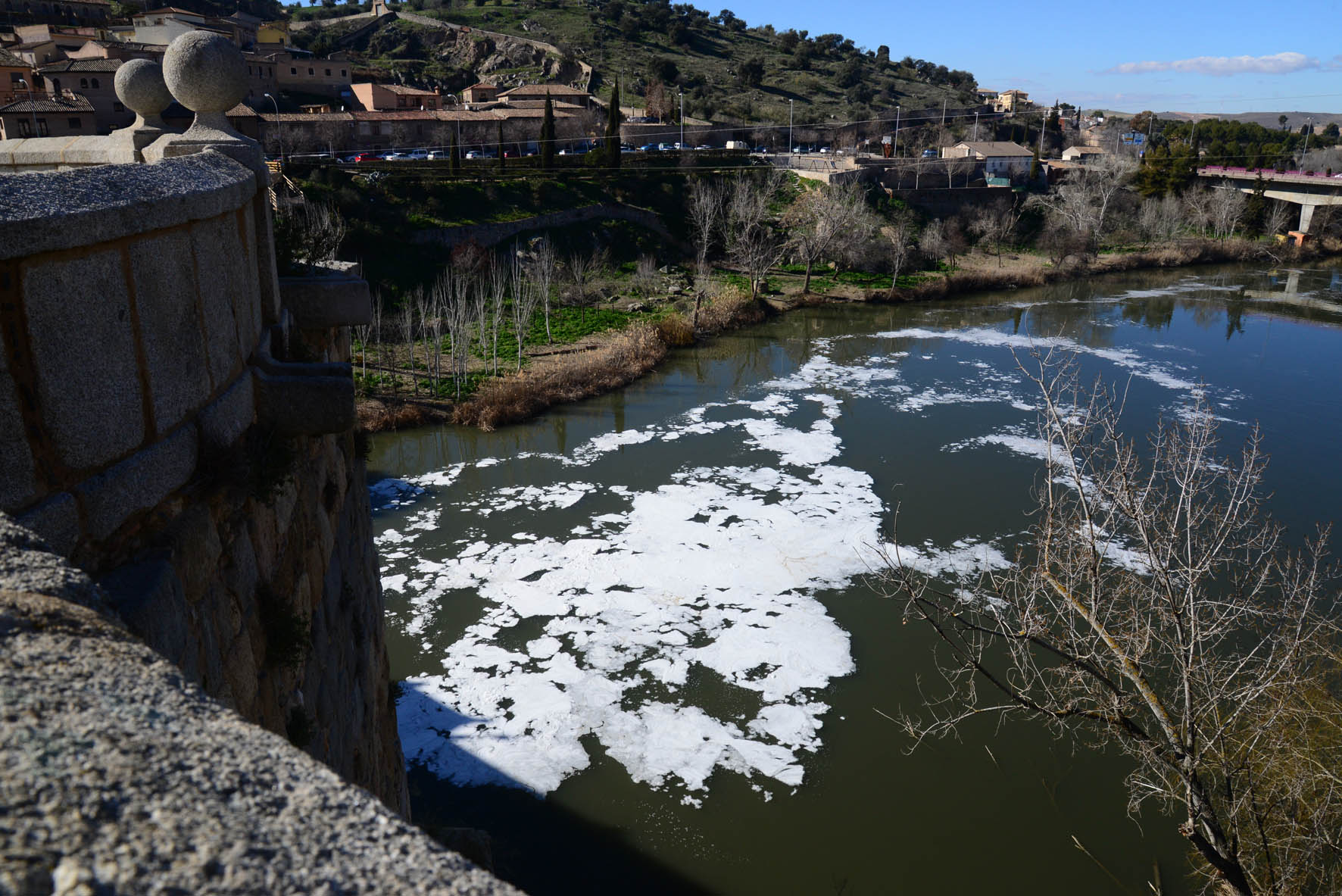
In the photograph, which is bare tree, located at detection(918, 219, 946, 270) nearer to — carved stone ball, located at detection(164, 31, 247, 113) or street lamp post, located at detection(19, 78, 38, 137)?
street lamp post, located at detection(19, 78, 38, 137)

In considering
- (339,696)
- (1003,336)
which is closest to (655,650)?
(339,696)

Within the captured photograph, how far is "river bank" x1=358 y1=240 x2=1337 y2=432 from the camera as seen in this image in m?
23.0

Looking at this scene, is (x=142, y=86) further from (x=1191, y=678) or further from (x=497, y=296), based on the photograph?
(x=497, y=296)

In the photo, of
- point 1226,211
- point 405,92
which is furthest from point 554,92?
point 1226,211

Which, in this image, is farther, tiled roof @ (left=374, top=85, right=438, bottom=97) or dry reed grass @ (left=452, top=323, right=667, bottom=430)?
tiled roof @ (left=374, top=85, right=438, bottom=97)

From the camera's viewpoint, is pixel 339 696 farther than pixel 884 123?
No

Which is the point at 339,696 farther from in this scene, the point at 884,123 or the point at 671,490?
the point at 884,123

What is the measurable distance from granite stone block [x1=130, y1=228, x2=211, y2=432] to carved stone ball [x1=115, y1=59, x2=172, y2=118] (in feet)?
8.94

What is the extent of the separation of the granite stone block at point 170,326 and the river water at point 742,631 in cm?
769

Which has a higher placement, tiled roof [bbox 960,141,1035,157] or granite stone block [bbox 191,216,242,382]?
tiled roof [bbox 960,141,1035,157]

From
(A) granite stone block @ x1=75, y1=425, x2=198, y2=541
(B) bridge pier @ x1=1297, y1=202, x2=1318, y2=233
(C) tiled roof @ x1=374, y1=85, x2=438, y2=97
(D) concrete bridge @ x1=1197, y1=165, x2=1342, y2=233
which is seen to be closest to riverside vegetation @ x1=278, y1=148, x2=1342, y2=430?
(B) bridge pier @ x1=1297, y1=202, x2=1318, y2=233

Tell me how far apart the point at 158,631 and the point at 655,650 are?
421 inches

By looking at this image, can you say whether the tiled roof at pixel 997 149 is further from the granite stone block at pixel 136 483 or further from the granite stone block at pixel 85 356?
the granite stone block at pixel 85 356

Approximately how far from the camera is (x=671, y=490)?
727 inches
